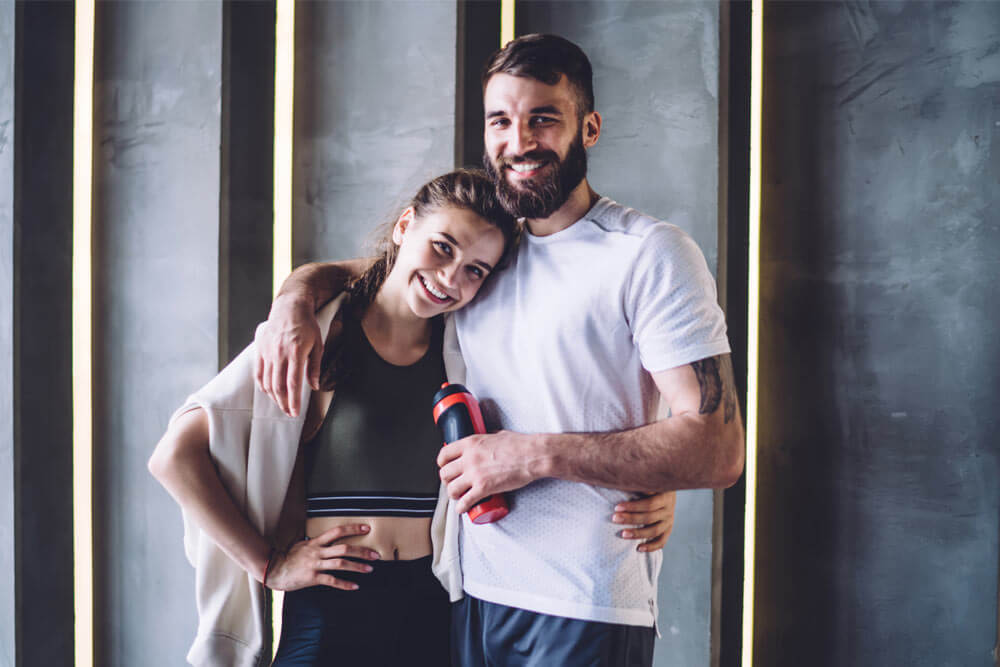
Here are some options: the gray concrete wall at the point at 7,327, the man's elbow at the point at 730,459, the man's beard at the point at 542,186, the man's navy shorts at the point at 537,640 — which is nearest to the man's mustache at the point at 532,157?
the man's beard at the point at 542,186

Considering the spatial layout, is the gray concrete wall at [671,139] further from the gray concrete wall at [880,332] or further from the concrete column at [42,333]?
the concrete column at [42,333]

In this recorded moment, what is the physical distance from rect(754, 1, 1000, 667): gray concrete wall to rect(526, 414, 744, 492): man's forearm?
82 centimetres

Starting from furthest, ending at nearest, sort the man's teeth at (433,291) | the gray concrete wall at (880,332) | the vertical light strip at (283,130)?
the vertical light strip at (283,130) → the gray concrete wall at (880,332) → the man's teeth at (433,291)

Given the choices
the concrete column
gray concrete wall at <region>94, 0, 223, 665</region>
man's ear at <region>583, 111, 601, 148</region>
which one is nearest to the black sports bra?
man's ear at <region>583, 111, 601, 148</region>

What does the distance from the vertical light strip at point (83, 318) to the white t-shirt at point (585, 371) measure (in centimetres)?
154

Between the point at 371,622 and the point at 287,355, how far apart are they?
0.55 metres

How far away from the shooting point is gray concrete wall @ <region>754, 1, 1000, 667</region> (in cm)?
144

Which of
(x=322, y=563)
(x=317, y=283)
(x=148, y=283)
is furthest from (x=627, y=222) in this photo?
(x=148, y=283)

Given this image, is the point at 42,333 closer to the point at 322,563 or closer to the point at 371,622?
the point at 322,563

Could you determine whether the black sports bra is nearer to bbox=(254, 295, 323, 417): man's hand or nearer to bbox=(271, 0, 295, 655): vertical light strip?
bbox=(254, 295, 323, 417): man's hand

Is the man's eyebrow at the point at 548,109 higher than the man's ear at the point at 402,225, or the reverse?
the man's eyebrow at the point at 548,109

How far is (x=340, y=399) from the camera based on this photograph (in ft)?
3.44

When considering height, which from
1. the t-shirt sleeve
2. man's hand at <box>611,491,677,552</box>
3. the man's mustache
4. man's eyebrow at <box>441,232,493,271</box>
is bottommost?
man's hand at <box>611,491,677,552</box>

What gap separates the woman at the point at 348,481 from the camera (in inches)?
39.1
